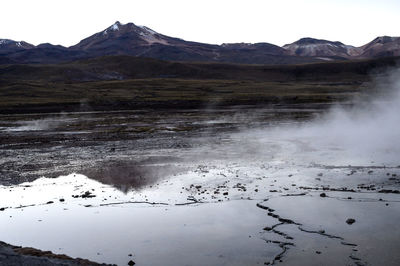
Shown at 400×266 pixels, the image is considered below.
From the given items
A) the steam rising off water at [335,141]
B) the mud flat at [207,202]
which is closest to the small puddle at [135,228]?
the mud flat at [207,202]

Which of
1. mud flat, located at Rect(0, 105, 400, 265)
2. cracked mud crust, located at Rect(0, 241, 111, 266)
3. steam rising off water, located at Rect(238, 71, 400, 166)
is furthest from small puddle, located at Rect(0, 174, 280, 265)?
steam rising off water, located at Rect(238, 71, 400, 166)

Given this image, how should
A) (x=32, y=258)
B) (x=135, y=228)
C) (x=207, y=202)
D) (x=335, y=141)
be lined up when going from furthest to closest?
1. (x=335, y=141)
2. (x=207, y=202)
3. (x=135, y=228)
4. (x=32, y=258)

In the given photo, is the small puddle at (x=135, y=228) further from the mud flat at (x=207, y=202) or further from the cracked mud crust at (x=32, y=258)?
the cracked mud crust at (x=32, y=258)

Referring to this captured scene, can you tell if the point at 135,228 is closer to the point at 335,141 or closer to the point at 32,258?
the point at 32,258

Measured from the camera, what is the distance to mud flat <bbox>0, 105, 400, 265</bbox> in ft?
46.5

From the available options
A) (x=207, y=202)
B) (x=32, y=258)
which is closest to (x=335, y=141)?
(x=207, y=202)

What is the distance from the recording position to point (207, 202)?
1977 centimetres

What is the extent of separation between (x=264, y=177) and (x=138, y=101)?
71078 millimetres

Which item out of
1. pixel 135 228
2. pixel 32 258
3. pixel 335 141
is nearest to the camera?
pixel 32 258

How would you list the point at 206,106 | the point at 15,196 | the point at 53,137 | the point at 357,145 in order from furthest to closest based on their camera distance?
the point at 206,106 < the point at 53,137 < the point at 357,145 < the point at 15,196

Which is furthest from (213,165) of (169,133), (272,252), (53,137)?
(53,137)

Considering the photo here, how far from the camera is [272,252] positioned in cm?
1370

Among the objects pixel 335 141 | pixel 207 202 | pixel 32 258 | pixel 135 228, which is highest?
pixel 335 141

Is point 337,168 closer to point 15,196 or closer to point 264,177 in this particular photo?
point 264,177
